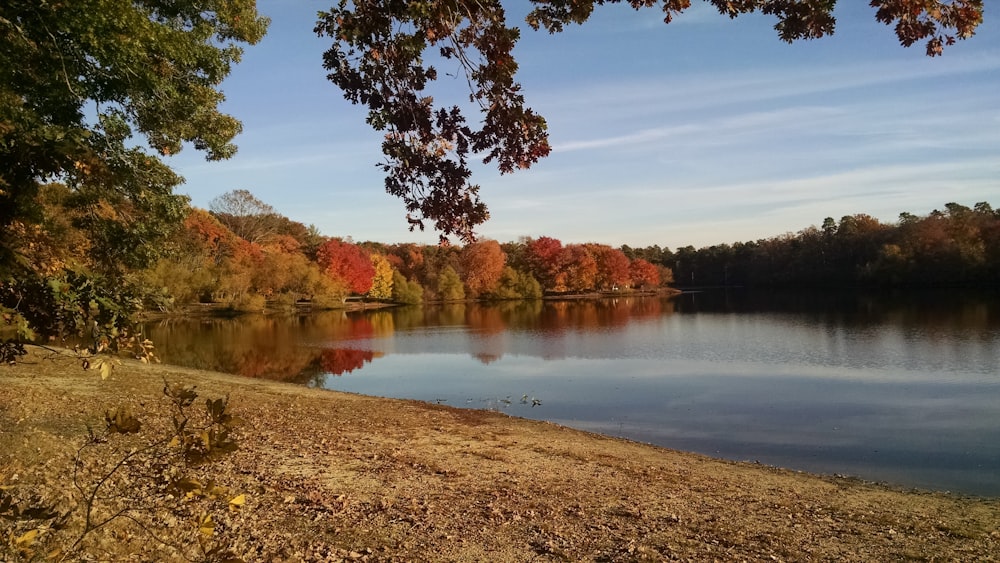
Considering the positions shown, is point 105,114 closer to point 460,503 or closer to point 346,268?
point 460,503

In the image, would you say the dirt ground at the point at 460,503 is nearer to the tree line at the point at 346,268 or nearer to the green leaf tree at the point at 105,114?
the green leaf tree at the point at 105,114

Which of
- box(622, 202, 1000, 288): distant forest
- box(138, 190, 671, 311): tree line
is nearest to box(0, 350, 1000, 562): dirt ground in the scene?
box(138, 190, 671, 311): tree line

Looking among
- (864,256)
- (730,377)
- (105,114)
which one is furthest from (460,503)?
(864,256)

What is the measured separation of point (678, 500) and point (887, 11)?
6000mm

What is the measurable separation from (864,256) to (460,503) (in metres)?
93.4

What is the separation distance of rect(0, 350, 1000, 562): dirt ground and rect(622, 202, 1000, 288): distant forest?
75.2 meters

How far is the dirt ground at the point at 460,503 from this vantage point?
5250 mm

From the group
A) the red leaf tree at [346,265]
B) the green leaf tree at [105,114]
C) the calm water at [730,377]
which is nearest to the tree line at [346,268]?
the red leaf tree at [346,265]

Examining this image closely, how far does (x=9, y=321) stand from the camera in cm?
264

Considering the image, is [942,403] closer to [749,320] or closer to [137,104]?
[137,104]

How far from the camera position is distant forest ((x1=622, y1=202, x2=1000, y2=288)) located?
6931 cm

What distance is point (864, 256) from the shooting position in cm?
8562

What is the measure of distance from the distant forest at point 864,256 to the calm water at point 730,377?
34060mm

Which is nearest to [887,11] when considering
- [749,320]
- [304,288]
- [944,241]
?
[749,320]
